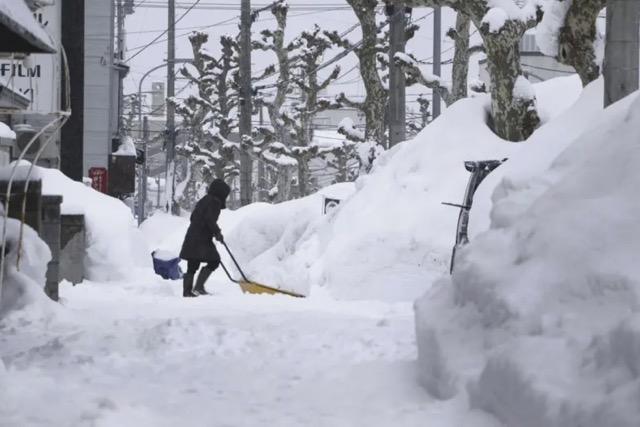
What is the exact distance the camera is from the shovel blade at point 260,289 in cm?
1276

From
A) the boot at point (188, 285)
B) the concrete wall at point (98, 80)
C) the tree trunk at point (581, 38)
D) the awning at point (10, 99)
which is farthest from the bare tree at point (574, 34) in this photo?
the concrete wall at point (98, 80)

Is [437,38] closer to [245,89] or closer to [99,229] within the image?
[245,89]

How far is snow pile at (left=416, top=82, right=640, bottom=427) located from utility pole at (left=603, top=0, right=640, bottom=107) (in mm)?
2111

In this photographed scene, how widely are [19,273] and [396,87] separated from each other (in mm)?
11078

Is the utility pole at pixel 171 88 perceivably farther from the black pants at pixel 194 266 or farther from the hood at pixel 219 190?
the black pants at pixel 194 266

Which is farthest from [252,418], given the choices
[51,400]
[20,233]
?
[20,233]

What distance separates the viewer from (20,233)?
7988 mm

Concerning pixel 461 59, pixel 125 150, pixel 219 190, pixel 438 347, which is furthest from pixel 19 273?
pixel 125 150

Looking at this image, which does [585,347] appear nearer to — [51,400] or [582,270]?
[582,270]

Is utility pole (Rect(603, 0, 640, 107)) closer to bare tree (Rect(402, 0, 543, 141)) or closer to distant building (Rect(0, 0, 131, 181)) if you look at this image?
distant building (Rect(0, 0, 131, 181))

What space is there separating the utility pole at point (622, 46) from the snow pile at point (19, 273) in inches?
192

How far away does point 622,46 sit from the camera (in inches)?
292

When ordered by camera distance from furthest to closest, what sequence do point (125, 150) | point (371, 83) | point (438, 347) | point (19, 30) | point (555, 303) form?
point (125, 150), point (371, 83), point (19, 30), point (438, 347), point (555, 303)

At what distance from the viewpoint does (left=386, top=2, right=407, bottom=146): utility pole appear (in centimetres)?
1758
